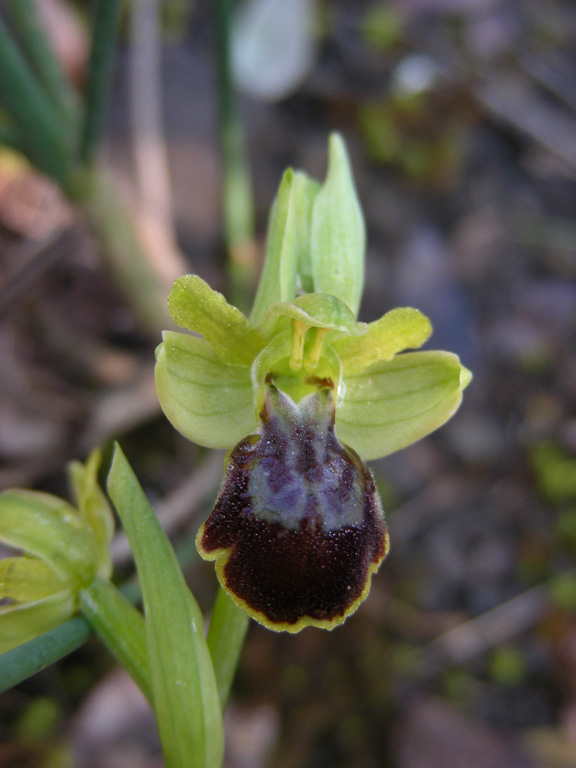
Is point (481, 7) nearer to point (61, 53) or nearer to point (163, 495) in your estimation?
point (61, 53)

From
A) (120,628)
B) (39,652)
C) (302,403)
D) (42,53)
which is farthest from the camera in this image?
(42,53)

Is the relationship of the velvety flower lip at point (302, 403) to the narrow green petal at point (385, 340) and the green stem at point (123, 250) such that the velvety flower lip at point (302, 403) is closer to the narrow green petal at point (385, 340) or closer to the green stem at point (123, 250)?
the narrow green petal at point (385, 340)

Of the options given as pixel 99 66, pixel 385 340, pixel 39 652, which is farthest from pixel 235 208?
pixel 39 652

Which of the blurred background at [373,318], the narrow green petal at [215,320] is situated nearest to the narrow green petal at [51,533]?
the narrow green petal at [215,320]

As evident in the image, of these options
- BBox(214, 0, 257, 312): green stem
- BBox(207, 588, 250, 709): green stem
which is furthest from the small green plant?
BBox(214, 0, 257, 312): green stem

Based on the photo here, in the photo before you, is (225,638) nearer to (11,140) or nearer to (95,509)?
(95,509)

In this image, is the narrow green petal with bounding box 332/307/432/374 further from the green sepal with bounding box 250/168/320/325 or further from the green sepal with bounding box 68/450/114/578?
the green sepal with bounding box 68/450/114/578
